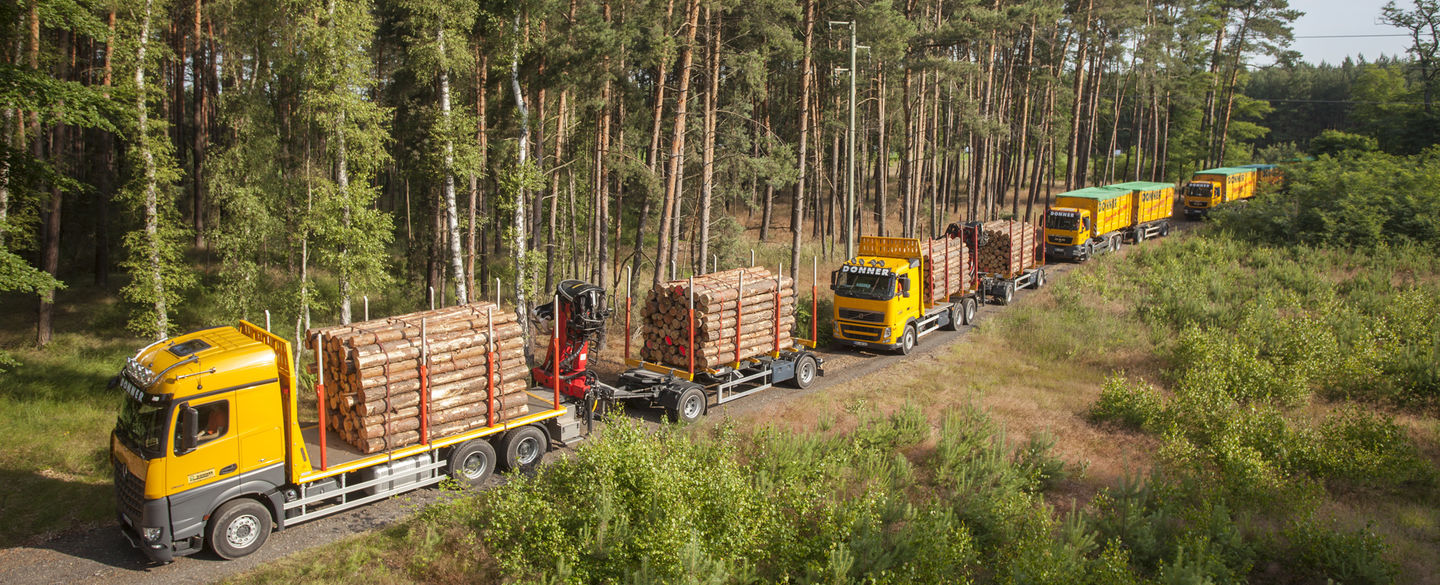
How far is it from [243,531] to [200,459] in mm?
1223

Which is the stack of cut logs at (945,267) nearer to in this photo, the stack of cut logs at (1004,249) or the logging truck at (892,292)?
the logging truck at (892,292)

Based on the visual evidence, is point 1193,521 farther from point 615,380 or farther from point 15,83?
point 15,83

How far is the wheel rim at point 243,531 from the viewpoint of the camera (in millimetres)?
10258

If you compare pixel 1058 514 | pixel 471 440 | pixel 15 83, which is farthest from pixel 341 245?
pixel 1058 514

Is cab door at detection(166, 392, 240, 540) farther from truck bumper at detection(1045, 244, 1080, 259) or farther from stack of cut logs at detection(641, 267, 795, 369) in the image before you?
truck bumper at detection(1045, 244, 1080, 259)

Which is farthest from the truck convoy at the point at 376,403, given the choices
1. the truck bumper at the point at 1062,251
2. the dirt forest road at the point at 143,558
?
the truck bumper at the point at 1062,251

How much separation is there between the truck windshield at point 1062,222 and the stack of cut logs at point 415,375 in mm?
26793

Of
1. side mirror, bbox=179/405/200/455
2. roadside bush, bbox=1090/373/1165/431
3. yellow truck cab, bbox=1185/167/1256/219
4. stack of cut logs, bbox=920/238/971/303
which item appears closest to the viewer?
side mirror, bbox=179/405/200/455

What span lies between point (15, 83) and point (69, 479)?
21.2ft

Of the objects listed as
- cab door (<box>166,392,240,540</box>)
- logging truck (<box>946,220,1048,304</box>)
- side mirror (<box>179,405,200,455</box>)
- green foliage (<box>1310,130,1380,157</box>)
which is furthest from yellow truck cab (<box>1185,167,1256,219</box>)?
side mirror (<box>179,405,200,455</box>)

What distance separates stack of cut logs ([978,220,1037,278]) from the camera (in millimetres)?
27906

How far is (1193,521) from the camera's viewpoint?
10.8 metres

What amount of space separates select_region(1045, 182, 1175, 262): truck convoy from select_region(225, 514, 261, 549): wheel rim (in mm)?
30528

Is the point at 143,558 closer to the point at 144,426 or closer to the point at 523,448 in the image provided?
the point at 144,426
